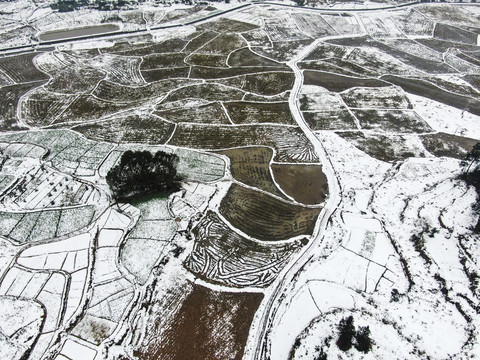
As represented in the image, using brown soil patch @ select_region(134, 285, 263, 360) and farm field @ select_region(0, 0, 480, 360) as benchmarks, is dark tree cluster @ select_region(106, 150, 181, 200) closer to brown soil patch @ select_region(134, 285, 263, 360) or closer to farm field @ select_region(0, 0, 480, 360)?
farm field @ select_region(0, 0, 480, 360)

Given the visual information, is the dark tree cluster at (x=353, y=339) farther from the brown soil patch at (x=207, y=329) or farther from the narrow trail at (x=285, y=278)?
the brown soil patch at (x=207, y=329)

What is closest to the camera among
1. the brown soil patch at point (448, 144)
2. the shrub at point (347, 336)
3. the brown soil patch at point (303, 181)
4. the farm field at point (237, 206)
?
the shrub at point (347, 336)

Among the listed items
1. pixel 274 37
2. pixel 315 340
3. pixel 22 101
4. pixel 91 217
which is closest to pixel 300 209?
pixel 315 340

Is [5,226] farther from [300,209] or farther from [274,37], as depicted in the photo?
[274,37]

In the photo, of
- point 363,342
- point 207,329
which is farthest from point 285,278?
point 207,329

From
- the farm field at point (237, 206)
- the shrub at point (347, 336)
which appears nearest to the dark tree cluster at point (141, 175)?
the farm field at point (237, 206)

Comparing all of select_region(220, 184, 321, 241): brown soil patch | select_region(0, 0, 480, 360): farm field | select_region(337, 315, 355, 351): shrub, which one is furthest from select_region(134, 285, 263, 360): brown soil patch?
select_region(220, 184, 321, 241): brown soil patch
